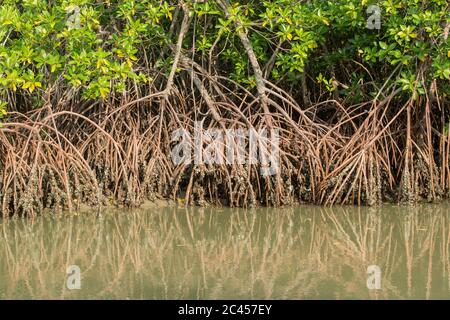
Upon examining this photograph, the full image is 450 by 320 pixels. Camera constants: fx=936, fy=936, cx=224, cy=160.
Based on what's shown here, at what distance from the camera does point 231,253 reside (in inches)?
249

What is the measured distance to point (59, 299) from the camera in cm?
522

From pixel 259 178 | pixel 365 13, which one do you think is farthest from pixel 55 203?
pixel 365 13

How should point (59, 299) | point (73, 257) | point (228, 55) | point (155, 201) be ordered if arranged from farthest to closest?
point (228, 55), point (155, 201), point (73, 257), point (59, 299)

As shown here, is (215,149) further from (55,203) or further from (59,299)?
(59,299)

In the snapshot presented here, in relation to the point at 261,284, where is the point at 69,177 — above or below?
above

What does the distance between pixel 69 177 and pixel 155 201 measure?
0.75m

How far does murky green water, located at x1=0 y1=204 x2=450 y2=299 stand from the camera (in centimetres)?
539
